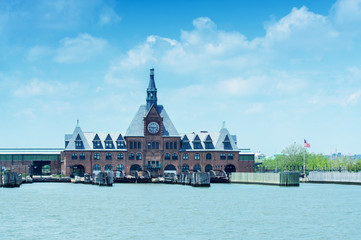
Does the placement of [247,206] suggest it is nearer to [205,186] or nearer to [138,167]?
[205,186]

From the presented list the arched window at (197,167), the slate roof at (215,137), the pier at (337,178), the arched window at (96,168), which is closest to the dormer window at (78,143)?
the arched window at (96,168)

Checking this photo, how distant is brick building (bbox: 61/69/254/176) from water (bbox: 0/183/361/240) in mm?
68622

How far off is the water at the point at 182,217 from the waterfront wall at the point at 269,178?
37310 millimetres

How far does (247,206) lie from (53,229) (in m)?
32.1

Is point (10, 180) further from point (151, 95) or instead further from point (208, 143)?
point (208, 143)

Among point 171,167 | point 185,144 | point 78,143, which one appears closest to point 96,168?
point 78,143

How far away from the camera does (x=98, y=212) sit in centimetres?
7869

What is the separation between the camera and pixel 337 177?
152750 mm

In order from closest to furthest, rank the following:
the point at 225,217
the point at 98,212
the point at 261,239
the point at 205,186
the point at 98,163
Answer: the point at 261,239 → the point at 225,217 → the point at 98,212 → the point at 205,186 → the point at 98,163

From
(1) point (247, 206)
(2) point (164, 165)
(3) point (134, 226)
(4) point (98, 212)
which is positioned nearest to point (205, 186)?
(2) point (164, 165)

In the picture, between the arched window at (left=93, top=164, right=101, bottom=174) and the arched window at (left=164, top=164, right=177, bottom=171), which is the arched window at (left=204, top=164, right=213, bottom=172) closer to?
the arched window at (left=164, top=164, right=177, bottom=171)

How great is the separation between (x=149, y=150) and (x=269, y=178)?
125ft

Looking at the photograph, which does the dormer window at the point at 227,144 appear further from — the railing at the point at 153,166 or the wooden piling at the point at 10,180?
the wooden piling at the point at 10,180

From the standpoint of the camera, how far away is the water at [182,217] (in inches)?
2350
